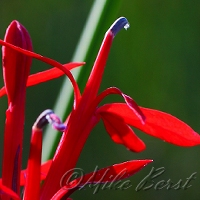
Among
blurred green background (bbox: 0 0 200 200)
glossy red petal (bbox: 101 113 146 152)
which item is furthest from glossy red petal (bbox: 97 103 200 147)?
blurred green background (bbox: 0 0 200 200)

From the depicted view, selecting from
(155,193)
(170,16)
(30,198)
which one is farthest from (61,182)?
(170,16)

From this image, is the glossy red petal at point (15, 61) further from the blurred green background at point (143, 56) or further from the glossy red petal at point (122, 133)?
the blurred green background at point (143, 56)

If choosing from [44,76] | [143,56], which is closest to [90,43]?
[44,76]

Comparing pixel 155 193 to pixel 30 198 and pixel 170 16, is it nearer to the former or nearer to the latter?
pixel 170 16

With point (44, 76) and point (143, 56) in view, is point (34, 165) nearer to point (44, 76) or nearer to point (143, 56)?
point (44, 76)

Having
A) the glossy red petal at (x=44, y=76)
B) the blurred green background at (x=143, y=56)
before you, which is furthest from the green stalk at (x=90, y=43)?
the blurred green background at (x=143, y=56)

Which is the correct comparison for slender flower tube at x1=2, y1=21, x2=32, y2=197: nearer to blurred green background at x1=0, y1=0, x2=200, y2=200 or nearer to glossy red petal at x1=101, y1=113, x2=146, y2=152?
glossy red petal at x1=101, y1=113, x2=146, y2=152

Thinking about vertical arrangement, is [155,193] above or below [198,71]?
below
